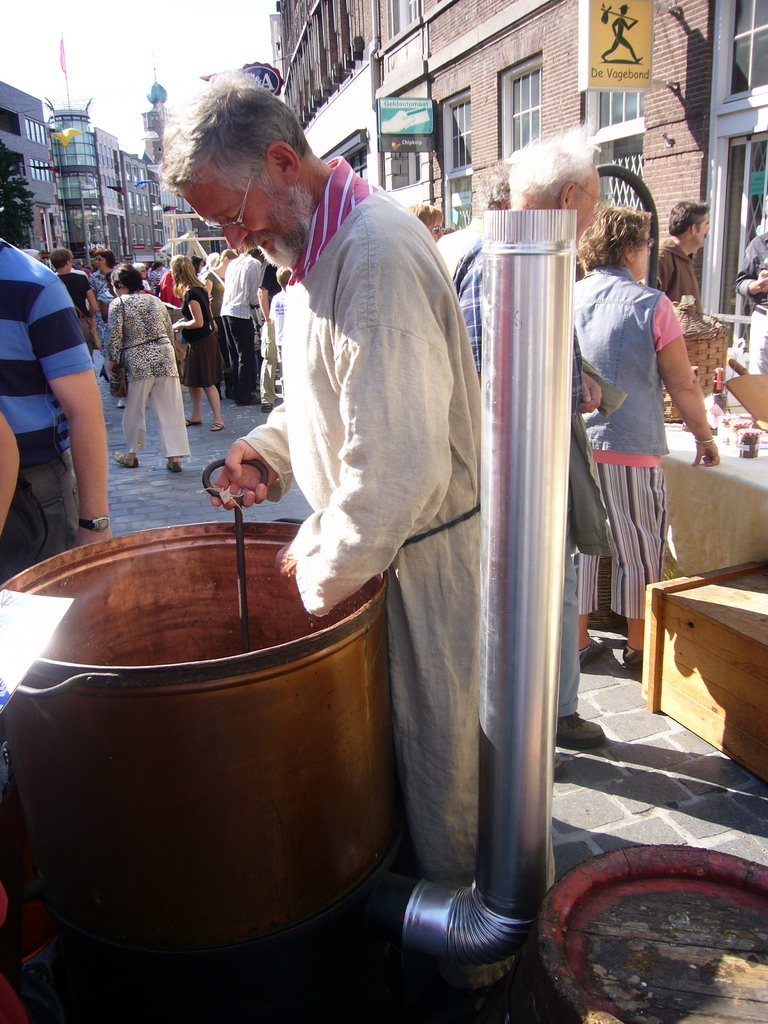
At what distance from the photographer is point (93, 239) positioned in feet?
322

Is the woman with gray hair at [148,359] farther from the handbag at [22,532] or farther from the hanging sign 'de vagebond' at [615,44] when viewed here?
the hanging sign 'de vagebond' at [615,44]

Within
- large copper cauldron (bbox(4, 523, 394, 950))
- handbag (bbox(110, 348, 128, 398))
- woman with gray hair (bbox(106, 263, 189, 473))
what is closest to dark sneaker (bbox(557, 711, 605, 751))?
large copper cauldron (bbox(4, 523, 394, 950))

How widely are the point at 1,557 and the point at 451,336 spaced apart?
1585 millimetres

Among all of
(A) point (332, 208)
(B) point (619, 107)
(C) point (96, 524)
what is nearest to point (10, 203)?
(B) point (619, 107)

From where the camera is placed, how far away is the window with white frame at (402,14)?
59.2 feet

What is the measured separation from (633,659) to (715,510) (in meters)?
0.75

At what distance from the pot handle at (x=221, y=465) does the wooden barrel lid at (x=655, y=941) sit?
1105 mm

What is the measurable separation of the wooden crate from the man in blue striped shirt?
208 cm

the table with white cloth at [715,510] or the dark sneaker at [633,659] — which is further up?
the table with white cloth at [715,510]

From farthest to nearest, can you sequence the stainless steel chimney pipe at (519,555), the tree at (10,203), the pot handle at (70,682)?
the tree at (10,203) < the pot handle at (70,682) < the stainless steel chimney pipe at (519,555)

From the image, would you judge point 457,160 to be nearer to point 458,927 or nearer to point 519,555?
point 519,555

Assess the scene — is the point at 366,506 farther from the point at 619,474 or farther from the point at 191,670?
the point at 619,474

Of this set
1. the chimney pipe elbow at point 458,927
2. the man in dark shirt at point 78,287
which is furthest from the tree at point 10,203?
the chimney pipe elbow at point 458,927

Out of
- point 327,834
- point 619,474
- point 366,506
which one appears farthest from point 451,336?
point 619,474
